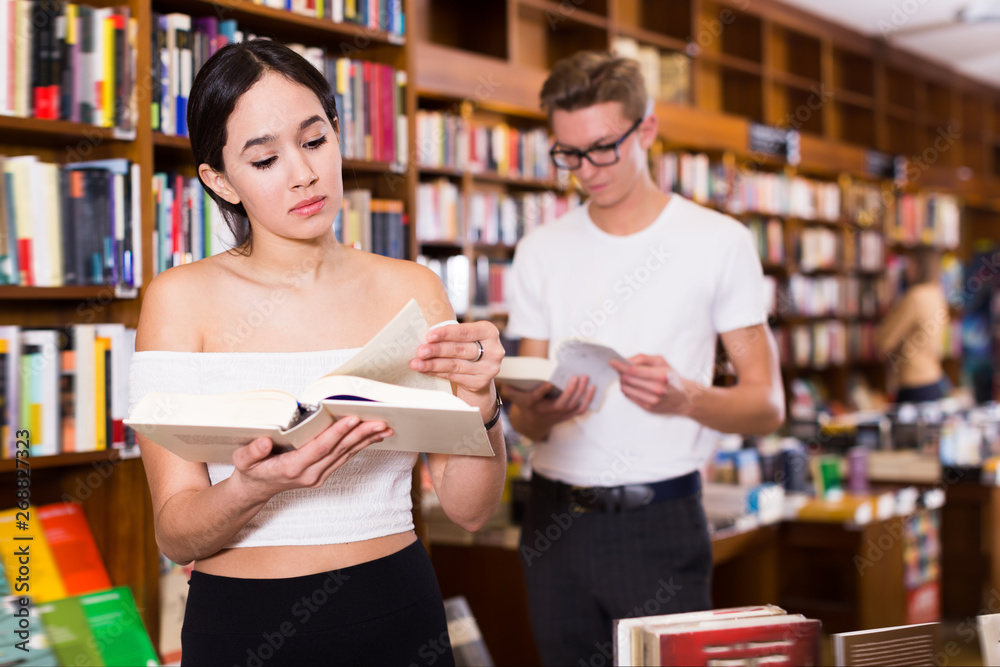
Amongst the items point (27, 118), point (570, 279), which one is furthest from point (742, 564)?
point (27, 118)

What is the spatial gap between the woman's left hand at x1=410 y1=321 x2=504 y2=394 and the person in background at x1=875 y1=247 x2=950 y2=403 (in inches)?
244

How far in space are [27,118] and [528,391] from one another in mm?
1174

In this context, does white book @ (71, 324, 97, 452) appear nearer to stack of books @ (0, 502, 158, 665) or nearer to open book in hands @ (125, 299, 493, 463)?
stack of books @ (0, 502, 158, 665)

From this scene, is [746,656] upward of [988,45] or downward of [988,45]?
downward

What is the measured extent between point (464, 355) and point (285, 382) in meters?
0.26

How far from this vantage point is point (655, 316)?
2006 mm

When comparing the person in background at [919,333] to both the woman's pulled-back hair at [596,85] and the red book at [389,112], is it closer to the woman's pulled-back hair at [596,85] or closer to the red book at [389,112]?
the red book at [389,112]

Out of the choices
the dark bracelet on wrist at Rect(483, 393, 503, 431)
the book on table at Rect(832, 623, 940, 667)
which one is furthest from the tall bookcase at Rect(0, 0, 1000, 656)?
the book on table at Rect(832, 623, 940, 667)

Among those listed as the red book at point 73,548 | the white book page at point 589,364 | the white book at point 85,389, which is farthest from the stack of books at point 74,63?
the white book page at point 589,364

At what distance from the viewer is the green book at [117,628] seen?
1.88 m

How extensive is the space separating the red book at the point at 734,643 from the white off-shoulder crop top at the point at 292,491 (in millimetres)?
405

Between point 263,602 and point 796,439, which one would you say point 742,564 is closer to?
point 796,439

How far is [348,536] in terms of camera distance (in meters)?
1.30

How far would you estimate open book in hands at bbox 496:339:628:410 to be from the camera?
185cm
